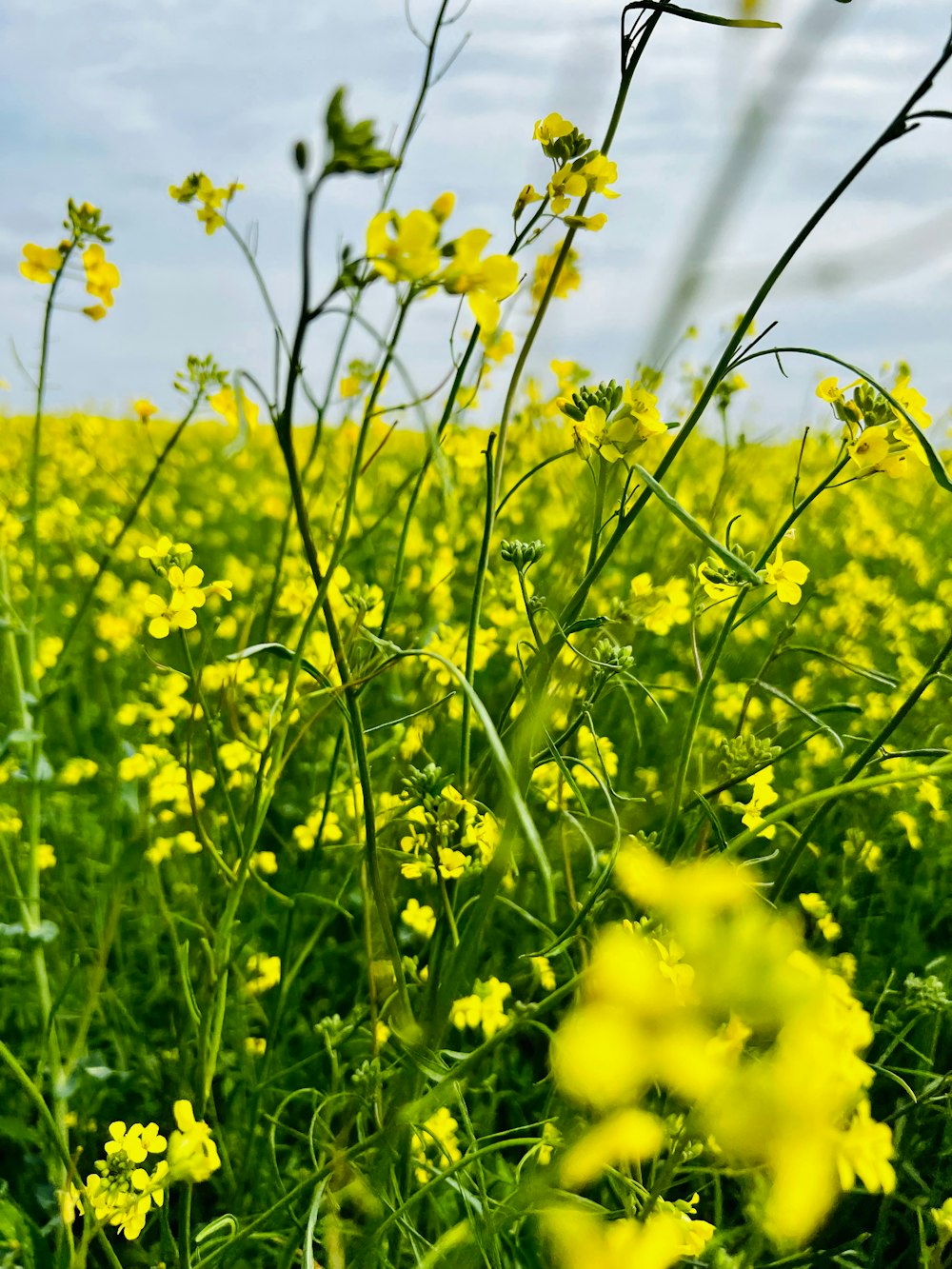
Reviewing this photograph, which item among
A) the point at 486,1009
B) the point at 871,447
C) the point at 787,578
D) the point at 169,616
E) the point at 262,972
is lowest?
the point at 262,972

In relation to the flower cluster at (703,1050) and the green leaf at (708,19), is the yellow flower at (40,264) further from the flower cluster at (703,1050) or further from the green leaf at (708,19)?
the flower cluster at (703,1050)

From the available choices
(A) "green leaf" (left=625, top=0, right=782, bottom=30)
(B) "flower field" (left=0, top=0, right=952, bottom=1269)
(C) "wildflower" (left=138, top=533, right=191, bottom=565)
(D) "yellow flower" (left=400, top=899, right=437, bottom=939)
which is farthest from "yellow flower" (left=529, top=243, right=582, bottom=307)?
(D) "yellow flower" (left=400, top=899, right=437, bottom=939)

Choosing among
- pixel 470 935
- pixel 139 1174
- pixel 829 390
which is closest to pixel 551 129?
pixel 829 390

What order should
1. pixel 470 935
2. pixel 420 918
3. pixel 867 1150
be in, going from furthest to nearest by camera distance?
pixel 420 918, pixel 470 935, pixel 867 1150

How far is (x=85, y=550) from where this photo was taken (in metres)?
3.55

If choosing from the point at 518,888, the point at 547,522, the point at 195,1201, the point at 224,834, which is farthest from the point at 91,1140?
the point at 547,522

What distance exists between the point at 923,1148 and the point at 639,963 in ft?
3.35

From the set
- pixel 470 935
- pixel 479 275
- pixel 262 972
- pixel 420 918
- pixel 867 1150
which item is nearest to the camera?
pixel 867 1150

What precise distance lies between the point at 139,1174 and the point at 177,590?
556 mm

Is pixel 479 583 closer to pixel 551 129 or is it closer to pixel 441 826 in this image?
pixel 441 826

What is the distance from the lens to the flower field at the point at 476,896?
458 mm

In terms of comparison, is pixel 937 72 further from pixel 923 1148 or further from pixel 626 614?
pixel 923 1148

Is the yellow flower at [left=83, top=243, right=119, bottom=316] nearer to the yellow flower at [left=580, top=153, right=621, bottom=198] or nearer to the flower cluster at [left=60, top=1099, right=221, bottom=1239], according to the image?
the yellow flower at [left=580, top=153, right=621, bottom=198]

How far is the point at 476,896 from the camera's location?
830mm
